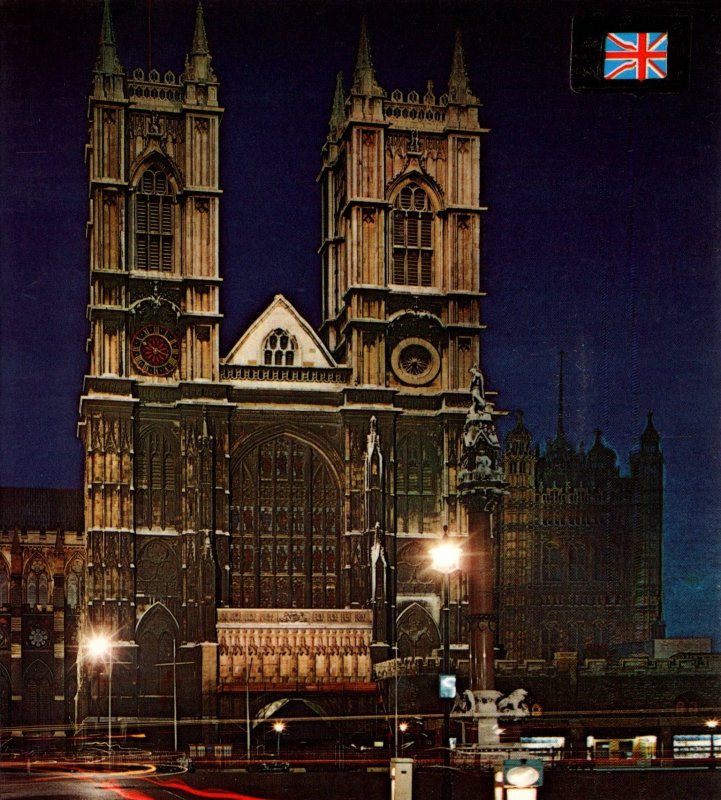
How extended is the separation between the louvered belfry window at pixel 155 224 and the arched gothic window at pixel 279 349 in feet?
7.79

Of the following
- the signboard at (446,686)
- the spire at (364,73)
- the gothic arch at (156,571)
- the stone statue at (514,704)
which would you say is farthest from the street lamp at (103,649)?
the signboard at (446,686)

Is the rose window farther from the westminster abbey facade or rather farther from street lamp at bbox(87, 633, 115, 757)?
street lamp at bbox(87, 633, 115, 757)

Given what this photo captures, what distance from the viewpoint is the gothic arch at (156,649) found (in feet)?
89.0

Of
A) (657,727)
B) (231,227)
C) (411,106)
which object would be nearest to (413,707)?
(657,727)

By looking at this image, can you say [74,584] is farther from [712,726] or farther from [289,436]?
[712,726]

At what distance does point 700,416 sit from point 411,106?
8708 mm

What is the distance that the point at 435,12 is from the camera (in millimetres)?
22156

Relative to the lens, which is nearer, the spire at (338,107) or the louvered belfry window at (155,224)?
the spire at (338,107)

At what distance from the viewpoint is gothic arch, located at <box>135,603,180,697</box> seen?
27125mm

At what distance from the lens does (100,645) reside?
88.5ft

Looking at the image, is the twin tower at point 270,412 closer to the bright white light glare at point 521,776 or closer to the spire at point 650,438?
the spire at point 650,438

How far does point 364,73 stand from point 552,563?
385 inches

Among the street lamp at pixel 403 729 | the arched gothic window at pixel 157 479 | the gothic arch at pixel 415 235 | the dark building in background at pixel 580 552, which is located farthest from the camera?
the gothic arch at pixel 415 235

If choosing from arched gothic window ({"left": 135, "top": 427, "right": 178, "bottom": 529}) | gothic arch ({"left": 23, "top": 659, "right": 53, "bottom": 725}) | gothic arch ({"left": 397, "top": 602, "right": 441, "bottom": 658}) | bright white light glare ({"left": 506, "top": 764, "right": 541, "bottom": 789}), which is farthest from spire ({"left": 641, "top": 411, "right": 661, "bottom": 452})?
gothic arch ({"left": 23, "top": 659, "right": 53, "bottom": 725})
